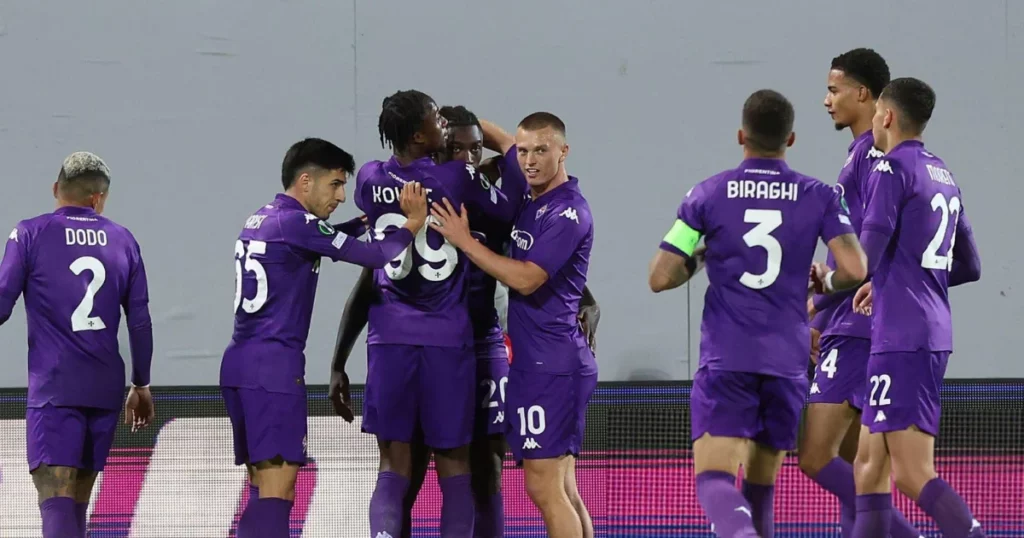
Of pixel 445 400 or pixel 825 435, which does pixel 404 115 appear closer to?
pixel 445 400

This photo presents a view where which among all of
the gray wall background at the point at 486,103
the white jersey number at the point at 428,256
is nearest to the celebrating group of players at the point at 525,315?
the white jersey number at the point at 428,256

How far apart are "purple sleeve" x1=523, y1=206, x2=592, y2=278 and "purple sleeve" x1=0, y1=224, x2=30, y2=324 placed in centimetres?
244

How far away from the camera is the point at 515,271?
484 cm

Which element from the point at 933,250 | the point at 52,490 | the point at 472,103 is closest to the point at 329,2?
the point at 472,103

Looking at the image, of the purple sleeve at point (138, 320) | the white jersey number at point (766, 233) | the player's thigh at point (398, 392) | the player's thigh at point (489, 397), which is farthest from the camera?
the purple sleeve at point (138, 320)

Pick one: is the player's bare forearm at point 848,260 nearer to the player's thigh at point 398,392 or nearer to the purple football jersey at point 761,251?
the purple football jersey at point 761,251

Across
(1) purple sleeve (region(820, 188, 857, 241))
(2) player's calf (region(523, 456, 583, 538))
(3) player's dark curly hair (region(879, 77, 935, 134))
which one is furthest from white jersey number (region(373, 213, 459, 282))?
(3) player's dark curly hair (region(879, 77, 935, 134))

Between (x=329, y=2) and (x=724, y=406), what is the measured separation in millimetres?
6063

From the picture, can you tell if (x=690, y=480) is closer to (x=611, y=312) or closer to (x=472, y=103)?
(x=611, y=312)

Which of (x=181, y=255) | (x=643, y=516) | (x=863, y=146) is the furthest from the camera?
(x=181, y=255)

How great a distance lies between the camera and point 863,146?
5344mm

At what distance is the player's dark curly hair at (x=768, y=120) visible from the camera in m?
4.40

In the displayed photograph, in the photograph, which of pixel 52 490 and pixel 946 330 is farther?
pixel 52 490

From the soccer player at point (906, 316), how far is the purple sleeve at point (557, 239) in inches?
45.8
